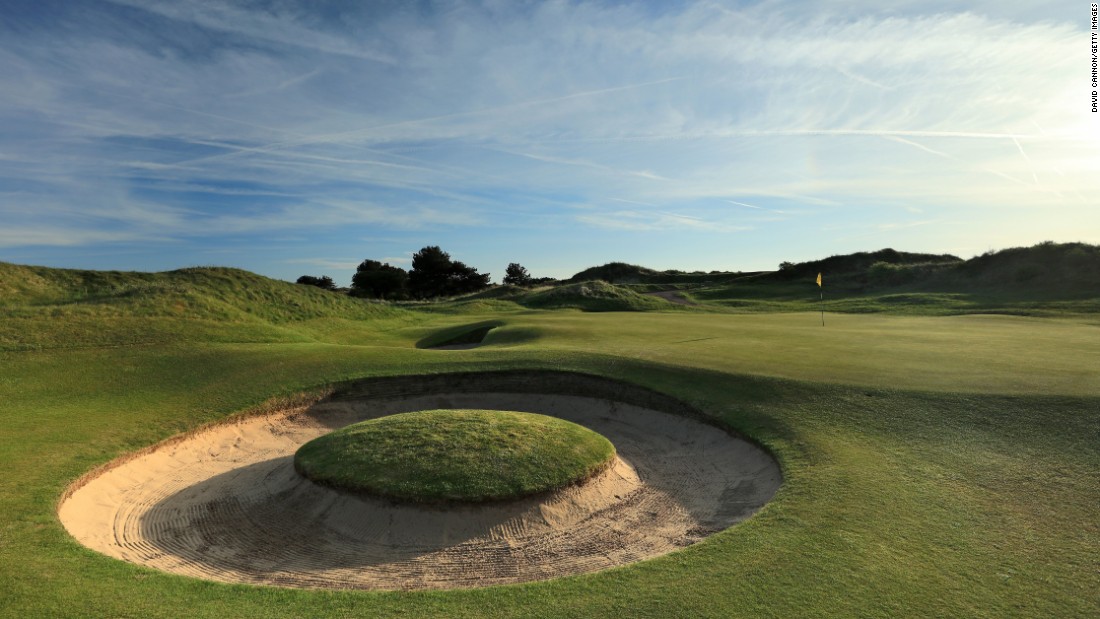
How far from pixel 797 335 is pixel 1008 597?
1931 centimetres

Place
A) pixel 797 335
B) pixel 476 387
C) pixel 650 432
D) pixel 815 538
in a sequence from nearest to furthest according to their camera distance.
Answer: pixel 815 538 → pixel 650 432 → pixel 476 387 → pixel 797 335

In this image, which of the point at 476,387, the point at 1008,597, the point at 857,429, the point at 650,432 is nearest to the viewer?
the point at 1008,597

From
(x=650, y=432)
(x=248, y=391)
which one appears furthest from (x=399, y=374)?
(x=650, y=432)

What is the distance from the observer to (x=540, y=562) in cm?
901

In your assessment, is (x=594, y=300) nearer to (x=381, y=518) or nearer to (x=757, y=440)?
(x=757, y=440)

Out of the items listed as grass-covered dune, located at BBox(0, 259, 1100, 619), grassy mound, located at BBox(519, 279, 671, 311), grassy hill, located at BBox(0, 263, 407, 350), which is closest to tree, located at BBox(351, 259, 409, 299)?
grassy mound, located at BBox(519, 279, 671, 311)

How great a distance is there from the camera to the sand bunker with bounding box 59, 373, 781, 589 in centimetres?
900

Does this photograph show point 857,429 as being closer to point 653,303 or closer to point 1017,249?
point 653,303

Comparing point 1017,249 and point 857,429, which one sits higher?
point 1017,249

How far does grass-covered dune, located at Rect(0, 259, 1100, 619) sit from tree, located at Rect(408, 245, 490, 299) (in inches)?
2483

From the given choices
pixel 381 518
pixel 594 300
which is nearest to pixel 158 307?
pixel 381 518

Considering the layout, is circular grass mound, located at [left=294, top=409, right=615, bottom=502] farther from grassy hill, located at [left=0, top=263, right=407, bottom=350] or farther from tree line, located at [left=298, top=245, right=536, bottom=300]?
tree line, located at [left=298, top=245, right=536, bottom=300]

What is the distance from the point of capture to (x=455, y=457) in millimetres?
10836

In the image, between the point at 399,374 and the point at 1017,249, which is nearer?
the point at 399,374
